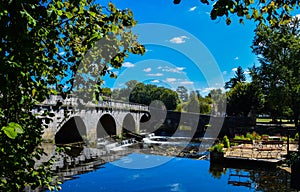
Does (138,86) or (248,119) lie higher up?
(138,86)

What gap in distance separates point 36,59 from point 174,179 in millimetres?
12612

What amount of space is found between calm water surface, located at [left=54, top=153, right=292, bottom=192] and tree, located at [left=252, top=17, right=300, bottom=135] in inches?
830

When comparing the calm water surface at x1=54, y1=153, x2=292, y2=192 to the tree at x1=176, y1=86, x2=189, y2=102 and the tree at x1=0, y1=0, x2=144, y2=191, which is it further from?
the tree at x1=176, y1=86, x2=189, y2=102

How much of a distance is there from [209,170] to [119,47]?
14079 millimetres

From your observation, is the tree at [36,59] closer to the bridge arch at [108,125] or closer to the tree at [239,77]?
the bridge arch at [108,125]

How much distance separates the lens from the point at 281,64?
→ 35.4m

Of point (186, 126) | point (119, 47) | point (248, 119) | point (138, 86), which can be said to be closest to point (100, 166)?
point (119, 47)

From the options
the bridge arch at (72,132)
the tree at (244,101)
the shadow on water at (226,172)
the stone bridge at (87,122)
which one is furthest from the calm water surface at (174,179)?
the tree at (244,101)

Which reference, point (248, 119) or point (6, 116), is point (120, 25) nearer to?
point (6, 116)

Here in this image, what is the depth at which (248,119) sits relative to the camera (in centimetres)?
4856

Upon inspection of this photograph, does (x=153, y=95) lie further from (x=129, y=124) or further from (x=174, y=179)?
(x=174, y=179)

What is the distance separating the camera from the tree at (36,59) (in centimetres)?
227

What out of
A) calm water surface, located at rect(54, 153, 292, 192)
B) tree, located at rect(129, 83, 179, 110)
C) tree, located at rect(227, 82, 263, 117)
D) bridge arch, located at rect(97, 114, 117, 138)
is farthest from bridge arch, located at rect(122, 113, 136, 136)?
tree, located at rect(129, 83, 179, 110)

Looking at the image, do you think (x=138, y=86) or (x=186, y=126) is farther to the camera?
(x=138, y=86)
